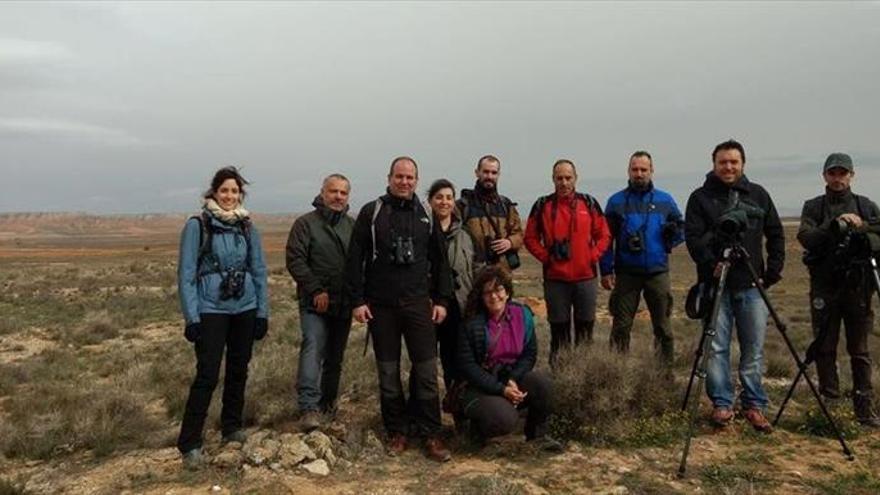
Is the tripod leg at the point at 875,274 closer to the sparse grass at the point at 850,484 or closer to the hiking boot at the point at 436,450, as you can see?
the sparse grass at the point at 850,484

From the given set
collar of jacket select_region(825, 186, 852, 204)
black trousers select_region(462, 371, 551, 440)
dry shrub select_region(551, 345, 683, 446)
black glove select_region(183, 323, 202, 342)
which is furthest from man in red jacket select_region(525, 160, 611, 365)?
black glove select_region(183, 323, 202, 342)

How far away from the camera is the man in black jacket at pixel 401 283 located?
16.3 feet

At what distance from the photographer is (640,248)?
591 cm

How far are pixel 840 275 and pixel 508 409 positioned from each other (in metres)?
3.19

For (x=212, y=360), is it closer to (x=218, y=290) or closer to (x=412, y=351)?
(x=218, y=290)

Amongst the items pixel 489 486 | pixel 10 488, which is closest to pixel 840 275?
pixel 489 486

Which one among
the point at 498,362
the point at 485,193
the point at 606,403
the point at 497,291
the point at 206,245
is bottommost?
the point at 606,403

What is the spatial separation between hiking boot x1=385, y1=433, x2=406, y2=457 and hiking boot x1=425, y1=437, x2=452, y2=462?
0.67 feet

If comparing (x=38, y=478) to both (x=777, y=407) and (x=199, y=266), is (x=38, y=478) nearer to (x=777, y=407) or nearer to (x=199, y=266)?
(x=199, y=266)

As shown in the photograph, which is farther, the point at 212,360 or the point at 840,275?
the point at 840,275

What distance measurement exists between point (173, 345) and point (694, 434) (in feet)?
33.0

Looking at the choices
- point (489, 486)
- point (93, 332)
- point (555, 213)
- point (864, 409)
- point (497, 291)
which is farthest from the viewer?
point (93, 332)

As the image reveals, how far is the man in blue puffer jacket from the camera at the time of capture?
594 cm

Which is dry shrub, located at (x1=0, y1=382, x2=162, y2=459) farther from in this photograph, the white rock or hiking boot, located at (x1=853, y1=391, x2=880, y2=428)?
hiking boot, located at (x1=853, y1=391, x2=880, y2=428)
